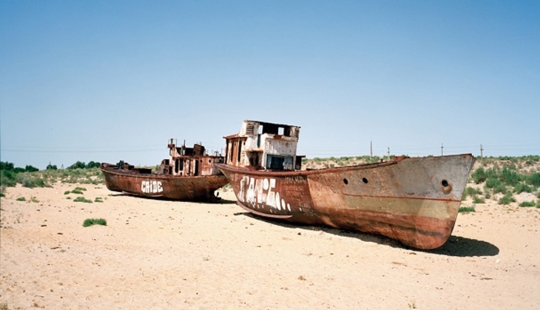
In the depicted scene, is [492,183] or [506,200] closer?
→ [506,200]

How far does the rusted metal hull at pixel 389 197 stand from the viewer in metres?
9.15

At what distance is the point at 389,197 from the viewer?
10055 mm

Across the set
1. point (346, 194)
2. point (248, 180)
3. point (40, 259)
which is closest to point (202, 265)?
point (40, 259)

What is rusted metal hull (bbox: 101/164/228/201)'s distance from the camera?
20.7 metres

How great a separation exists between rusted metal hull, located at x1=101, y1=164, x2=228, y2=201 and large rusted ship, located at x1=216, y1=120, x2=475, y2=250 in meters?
5.74

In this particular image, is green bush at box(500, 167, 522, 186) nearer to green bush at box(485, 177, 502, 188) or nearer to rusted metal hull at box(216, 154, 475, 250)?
green bush at box(485, 177, 502, 188)

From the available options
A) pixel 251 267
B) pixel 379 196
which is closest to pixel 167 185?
pixel 379 196

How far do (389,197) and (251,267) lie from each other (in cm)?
425

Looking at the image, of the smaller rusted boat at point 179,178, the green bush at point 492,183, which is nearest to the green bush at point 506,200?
the green bush at point 492,183

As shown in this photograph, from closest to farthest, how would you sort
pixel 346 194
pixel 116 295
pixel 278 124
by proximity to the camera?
pixel 116 295, pixel 346 194, pixel 278 124

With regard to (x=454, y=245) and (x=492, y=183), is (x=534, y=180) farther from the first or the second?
(x=454, y=245)

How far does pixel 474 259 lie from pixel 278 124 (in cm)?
1040

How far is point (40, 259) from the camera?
24.8ft

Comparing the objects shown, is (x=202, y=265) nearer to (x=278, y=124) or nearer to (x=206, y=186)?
(x=278, y=124)
